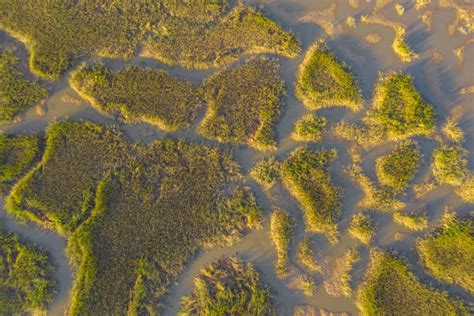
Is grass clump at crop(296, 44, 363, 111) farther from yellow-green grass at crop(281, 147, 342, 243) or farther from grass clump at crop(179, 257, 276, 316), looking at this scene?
grass clump at crop(179, 257, 276, 316)

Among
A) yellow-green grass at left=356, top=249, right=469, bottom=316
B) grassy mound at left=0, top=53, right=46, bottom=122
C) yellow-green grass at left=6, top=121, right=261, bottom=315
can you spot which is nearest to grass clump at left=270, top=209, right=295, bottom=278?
yellow-green grass at left=6, top=121, right=261, bottom=315

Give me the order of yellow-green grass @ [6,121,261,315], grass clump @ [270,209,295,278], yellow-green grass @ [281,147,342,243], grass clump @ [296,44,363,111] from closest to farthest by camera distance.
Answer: yellow-green grass @ [6,121,261,315] < grass clump @ [270,209,295,278] < yellow-green grass @ [281,147,342,243] < grass clump @ [296,44,363,111]

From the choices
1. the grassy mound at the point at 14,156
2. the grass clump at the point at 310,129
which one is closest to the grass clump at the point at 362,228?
the grass clump at the point at 310,129

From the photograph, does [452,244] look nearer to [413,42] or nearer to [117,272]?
[413,42]

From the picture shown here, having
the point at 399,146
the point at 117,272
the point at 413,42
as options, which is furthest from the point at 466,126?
the point at 117,272

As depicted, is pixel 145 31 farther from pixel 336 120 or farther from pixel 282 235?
pixel 282 235

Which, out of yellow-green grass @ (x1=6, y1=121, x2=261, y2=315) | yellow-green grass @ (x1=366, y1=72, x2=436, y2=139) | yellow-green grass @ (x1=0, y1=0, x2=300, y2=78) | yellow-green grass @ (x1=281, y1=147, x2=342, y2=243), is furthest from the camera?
yellow-green grass @ (x1=0, y1=0, x2=300, y2=78)
